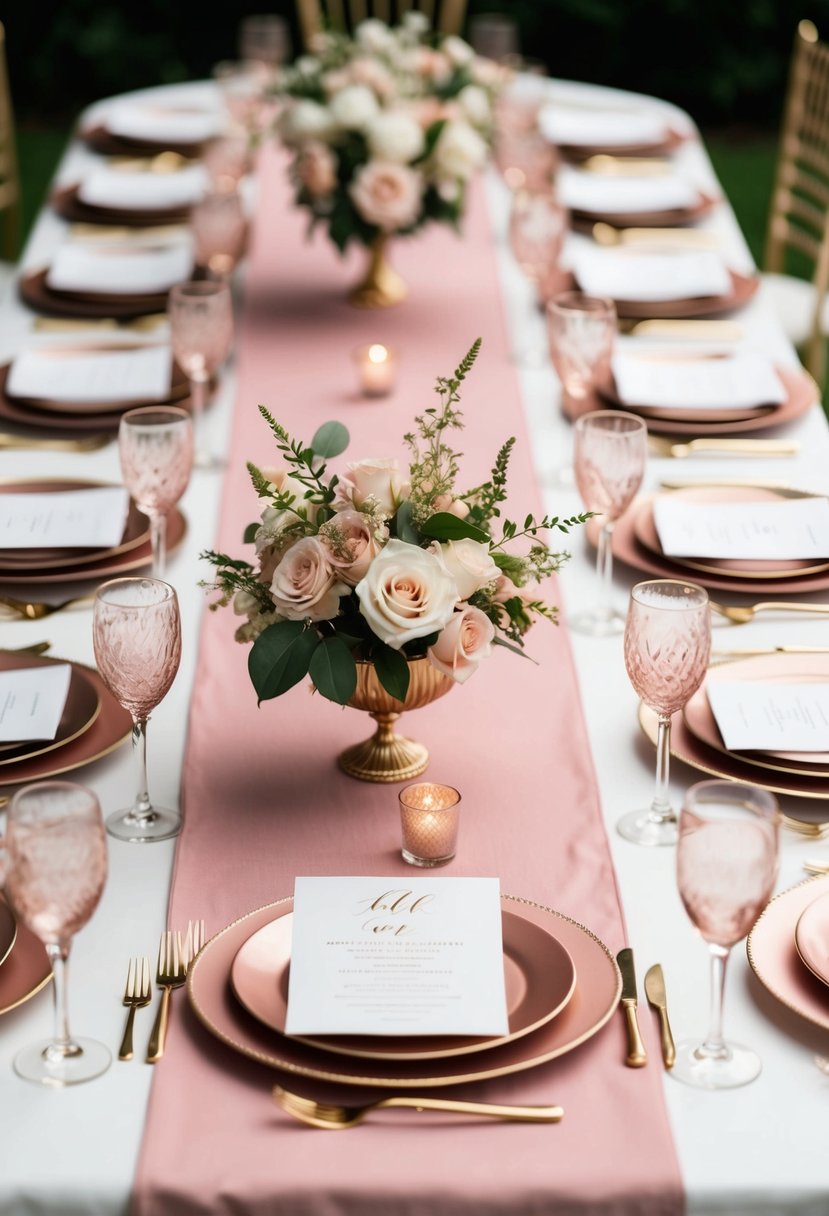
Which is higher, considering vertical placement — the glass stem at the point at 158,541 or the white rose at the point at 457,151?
the white rose at the point at 457,151

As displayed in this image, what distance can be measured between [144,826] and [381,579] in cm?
32

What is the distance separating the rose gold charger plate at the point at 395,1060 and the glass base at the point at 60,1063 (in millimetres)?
77

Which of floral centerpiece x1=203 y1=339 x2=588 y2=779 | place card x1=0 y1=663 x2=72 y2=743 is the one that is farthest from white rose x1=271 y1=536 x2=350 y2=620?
place card x1=0 y1=663 x2=72 y2=743

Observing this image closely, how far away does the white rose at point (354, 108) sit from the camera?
2588 millimetres

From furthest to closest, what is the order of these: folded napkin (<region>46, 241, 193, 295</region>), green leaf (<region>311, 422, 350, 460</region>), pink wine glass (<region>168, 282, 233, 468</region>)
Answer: folded napkin (<region>46, 241, 193, 295</region>) < pink wine glass (<region>168, 282, 233, 468</region>) < green leaf (<region>311, 422, 350, 460</region>)

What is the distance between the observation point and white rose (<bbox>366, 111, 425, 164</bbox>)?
256cm

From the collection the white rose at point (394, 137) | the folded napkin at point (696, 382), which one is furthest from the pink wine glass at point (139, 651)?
the white rose at point (394, 137)

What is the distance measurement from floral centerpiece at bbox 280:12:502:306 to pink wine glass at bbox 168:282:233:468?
1.46ft

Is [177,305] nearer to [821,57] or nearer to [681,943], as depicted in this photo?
[681,943]

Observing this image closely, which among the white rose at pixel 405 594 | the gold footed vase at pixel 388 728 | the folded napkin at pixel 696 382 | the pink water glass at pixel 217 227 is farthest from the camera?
the pink water glass at pixel 217 227

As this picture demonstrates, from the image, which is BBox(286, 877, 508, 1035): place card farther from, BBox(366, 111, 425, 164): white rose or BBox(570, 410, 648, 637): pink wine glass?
BBox(366, 111, 425, 164): white rose

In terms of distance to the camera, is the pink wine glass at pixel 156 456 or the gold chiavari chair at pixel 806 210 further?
the gold chiavari chair at pixel 806 210

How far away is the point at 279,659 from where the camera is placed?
1417 mm

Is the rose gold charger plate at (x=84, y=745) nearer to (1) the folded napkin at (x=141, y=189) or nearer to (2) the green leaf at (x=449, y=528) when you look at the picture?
(2) the green leaf at (x=449, y=528)
